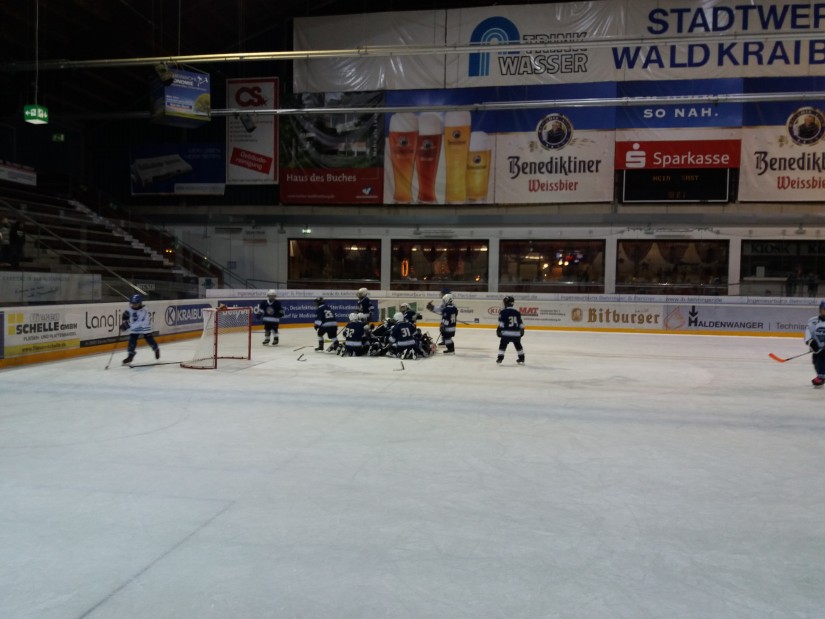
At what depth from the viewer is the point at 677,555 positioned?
3578 millimetres

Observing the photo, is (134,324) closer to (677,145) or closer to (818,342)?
(818,342)

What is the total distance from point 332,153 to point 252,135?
4.02m

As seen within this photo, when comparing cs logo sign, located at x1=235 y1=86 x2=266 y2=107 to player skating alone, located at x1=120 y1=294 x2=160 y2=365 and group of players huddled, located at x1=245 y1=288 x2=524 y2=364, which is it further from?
player skating alone, located at x1=120 y1=294 x2=160 y2=365

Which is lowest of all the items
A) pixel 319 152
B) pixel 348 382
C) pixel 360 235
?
pixel 348 382

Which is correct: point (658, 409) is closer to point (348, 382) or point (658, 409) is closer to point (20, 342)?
point (348, 382)

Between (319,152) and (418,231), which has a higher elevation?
(319,152)

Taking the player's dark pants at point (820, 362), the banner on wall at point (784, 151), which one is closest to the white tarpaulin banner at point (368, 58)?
the banner on wall at point (784, 151)

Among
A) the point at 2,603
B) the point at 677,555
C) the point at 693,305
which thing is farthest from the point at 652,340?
the point at 2,603

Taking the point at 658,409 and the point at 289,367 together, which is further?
the point at 289,367

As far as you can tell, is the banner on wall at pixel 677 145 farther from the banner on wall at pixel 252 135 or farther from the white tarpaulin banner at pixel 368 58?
the banner on wall at pixel 252 135

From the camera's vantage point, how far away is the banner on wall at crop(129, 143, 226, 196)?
27391 millimetres

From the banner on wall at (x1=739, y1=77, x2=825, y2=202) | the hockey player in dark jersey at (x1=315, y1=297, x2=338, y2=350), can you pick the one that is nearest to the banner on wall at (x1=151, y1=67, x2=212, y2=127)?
the hockey player in dark jersey at (x1=315, y1=297, x2=338, y2=350)

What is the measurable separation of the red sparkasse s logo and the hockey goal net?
16701 millimetres

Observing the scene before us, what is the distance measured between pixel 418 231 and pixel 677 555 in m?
23.5
